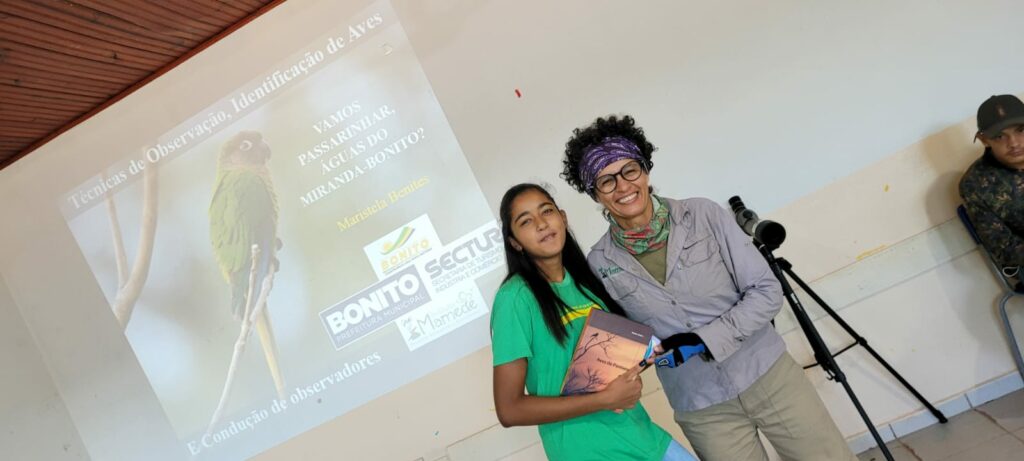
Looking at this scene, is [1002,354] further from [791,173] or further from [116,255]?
[116,255]

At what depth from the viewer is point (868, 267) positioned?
2982 millimetres

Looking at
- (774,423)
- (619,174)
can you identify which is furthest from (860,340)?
(619,174)

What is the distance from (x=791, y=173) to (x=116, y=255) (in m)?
3.31

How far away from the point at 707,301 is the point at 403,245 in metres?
1.64

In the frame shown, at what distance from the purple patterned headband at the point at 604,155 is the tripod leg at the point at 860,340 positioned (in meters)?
1.11

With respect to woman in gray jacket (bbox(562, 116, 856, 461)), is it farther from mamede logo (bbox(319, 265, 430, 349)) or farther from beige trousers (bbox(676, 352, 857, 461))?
mamede logo (bbox(319, 265, 430, 349))

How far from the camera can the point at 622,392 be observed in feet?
5.32

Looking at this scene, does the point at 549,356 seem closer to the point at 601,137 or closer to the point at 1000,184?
the point at 601,137

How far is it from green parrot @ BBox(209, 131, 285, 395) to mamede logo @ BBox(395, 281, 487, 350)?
0.69 m

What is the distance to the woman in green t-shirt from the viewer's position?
5.31ft

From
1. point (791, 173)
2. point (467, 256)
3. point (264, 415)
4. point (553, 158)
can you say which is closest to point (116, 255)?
point (264, 415)

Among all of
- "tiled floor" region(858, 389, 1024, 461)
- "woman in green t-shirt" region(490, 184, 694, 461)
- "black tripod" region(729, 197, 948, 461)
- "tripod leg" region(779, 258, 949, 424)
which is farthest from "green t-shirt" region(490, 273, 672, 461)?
"tiled floor" region(858, 389, 1024, 461)

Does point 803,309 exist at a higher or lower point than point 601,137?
lower

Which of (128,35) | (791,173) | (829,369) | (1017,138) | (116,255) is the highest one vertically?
(128,35)
